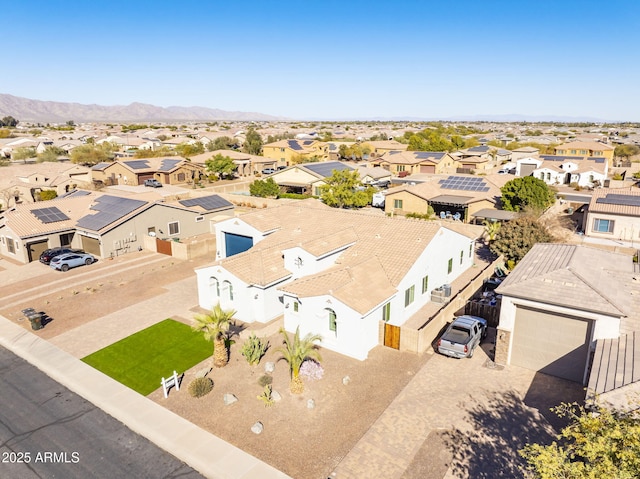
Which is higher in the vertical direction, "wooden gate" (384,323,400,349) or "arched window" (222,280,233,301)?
"arched window" (222,280,233,301)

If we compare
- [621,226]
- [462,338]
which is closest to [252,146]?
[621,226]

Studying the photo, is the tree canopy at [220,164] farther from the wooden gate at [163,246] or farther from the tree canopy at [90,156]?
the wooden gate at [163,246]

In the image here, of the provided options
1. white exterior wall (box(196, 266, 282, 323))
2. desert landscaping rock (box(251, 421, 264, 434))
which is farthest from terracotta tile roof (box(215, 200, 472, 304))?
desert landscaping rock (box(251, 421, 264, 434))

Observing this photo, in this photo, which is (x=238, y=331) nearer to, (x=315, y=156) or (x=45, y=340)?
(x=45, y=340)

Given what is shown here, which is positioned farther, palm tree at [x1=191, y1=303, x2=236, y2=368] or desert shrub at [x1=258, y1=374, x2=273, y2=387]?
palm tree at [x1=191, y1=303, x2=236, y2=368]

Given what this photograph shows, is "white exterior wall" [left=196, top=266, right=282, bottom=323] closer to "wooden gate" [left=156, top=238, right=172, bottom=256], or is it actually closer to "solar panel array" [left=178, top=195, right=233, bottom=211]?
"wooden gate" [left=156, top=238, right=172, bottom=256]

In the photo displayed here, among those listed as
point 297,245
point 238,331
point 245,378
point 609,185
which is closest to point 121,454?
point 245,378
